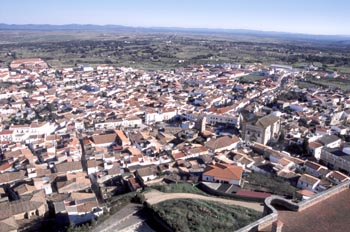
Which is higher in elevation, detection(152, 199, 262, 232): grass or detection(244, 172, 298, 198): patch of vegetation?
detection(152, 199, 262, 232): grass

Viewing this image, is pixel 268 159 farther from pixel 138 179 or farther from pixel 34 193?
pixel 34 193

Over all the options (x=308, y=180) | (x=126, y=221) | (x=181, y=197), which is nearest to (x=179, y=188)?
(x=181, y=197)

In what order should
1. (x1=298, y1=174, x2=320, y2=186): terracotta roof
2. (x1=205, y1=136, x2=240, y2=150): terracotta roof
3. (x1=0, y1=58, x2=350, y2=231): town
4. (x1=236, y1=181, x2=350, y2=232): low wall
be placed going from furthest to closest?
(x1=205, y1=136, x2=240, y2=150): terracotta roof
(x1=298, y1=174, x2=320, y2=186): terracotta roof
(x1=0, y1=58, x2=350, y2=231): town
(x1=236, y1=181, x2=350, y2=232): low wall

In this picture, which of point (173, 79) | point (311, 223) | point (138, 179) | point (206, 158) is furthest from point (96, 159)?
point (173, 79)

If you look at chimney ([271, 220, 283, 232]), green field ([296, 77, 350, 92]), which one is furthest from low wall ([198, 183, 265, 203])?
green field ([296, 77, 350, 92])

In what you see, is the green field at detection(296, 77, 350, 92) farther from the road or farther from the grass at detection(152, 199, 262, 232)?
the road

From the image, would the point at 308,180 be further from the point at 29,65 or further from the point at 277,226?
the point at 29,65
